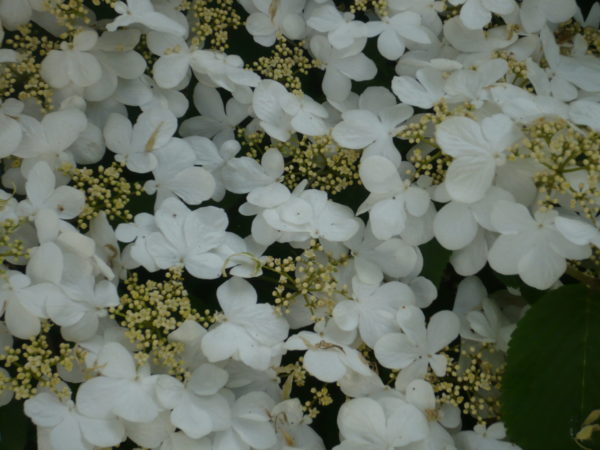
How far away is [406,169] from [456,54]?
18cm

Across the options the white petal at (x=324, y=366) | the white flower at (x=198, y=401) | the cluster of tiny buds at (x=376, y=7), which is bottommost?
the white flower at (x=198, y=401)

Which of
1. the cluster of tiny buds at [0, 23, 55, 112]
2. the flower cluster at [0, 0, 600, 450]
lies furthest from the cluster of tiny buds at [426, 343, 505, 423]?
the cluster of tiny buds at [0, 23, 55, 112]

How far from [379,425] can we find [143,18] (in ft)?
1.74

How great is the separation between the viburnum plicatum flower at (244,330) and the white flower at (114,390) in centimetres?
8

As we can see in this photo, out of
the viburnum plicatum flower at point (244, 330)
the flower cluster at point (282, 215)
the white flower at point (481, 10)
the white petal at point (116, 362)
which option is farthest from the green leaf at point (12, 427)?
the white flower at point (481, 10)

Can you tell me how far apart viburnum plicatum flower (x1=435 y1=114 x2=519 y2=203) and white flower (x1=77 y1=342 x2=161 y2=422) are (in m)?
0.39

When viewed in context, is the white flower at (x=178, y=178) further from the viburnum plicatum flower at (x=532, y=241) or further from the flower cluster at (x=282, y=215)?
the viburnum plicatum flower at (x=532, y=241)

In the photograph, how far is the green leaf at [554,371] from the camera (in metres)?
0.94

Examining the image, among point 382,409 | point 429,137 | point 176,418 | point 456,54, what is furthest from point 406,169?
point 176,418

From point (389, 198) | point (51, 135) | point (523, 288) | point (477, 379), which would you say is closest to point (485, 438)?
point (477, 379)

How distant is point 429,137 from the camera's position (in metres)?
Result: 1.03

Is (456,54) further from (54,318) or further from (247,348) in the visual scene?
(54,318)

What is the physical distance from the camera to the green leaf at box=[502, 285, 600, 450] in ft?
3.07

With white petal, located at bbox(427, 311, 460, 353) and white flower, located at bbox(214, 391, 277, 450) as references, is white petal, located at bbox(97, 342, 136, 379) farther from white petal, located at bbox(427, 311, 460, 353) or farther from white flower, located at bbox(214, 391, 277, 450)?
white petal, located at bbox(427, 311, 460, 353)
